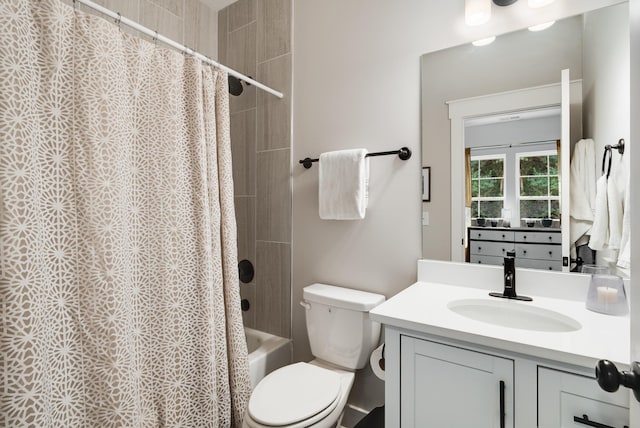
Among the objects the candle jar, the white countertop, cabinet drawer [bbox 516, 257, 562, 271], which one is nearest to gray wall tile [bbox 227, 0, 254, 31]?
the white countertop

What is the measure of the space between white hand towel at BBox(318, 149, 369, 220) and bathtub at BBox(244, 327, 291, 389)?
2.67 feet

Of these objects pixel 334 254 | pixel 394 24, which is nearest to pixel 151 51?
pixel 394 24

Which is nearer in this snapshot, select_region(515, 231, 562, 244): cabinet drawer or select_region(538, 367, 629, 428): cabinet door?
select_region(538, 367, 629, 428): cabinet door

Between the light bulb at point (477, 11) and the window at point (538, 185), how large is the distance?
59 cm

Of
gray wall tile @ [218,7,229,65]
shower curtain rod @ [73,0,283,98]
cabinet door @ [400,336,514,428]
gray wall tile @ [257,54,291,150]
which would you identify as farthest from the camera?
gray wall tile @ [218,7,229,65]

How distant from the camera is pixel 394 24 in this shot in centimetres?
155

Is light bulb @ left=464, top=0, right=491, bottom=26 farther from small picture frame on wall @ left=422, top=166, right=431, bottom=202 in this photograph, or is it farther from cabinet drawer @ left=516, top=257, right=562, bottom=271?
cabinet drawer @ left=516, top=257, right=562, bottom=271

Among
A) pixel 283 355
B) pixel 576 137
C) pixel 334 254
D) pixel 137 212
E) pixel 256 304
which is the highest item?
pixel 576 137

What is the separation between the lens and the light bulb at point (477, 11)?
132 centimetres

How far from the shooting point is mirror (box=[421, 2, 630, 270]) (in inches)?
45.4

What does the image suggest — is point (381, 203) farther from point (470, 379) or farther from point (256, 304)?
point (256, 304)

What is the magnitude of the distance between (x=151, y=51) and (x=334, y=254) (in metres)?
1.24

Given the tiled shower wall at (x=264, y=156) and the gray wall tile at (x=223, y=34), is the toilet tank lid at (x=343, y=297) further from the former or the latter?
the gray wall tile at (x=223, y=34)

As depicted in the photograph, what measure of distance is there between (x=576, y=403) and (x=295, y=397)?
890 millimetres
